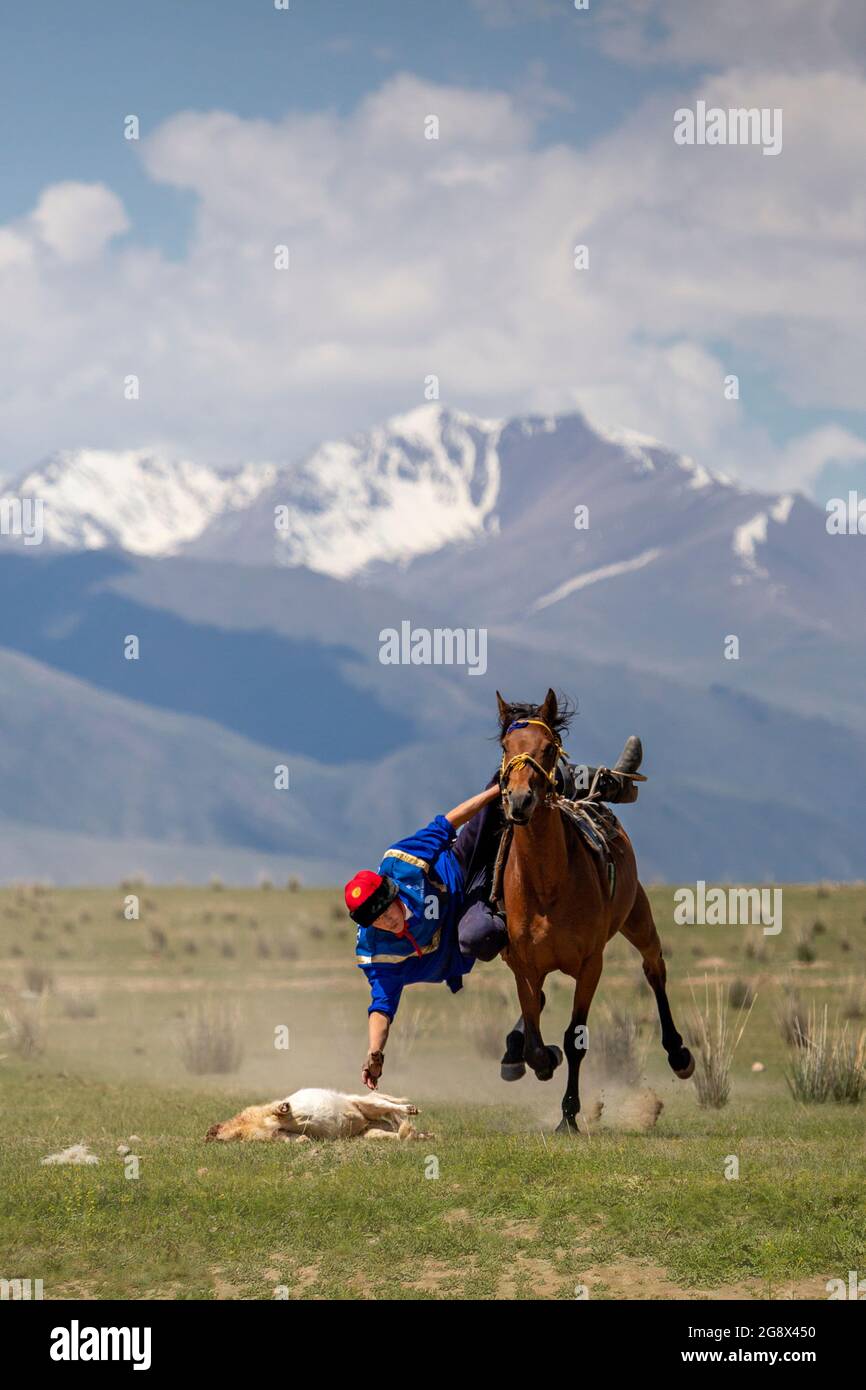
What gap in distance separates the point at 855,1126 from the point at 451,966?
3.97 m

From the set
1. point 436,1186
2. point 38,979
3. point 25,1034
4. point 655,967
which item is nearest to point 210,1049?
point 25,1034

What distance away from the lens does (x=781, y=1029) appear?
25375 millimetres

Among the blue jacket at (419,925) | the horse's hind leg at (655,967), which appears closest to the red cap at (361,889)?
the blue jacket at (419,925)

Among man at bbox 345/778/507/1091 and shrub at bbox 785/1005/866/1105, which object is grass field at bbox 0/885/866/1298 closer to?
shrub at bbox 785/1005/866/1105

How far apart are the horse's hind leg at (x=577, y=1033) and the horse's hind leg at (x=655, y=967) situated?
1700 mm

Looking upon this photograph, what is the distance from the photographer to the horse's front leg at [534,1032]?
1501 cm

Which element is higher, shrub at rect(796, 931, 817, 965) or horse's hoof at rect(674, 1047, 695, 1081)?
shrub at rect(796, 931, 817, 965)

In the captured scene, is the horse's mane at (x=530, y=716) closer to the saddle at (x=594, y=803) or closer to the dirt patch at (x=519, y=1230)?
the saddle at (x=594, y=803)

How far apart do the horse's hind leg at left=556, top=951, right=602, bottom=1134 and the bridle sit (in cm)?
161

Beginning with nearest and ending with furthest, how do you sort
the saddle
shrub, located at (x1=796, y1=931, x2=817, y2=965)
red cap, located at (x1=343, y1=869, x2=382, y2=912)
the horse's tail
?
red cap, located at (x1=343, y1=869, x2=382, y2=912) < the saddle < the horse's tail < shrub, located at (x1=796, y1=931, x2=817, y2=965)

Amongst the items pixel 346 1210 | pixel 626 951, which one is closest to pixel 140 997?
pixel 626 951

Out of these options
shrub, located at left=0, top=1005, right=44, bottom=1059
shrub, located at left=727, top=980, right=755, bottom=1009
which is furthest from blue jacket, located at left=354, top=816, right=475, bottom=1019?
shrub, located at left=727, top=980, right=755, bottom=1009

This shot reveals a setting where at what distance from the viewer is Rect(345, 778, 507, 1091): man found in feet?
50.3
